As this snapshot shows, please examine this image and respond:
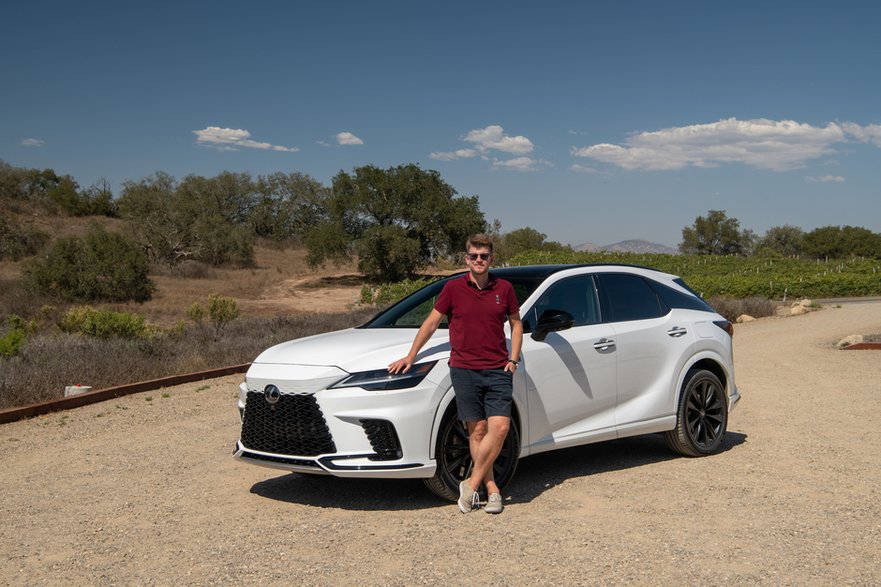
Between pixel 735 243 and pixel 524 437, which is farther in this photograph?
pixel 735 243

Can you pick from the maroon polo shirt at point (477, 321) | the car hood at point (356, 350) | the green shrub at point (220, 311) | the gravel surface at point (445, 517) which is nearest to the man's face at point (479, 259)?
the maroon polo shirt at point (477, 321)

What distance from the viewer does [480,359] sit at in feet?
19.3

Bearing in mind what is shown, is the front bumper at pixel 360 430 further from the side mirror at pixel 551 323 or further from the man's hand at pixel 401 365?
the side mirror at pixel 551 323

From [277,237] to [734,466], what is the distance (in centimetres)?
9041

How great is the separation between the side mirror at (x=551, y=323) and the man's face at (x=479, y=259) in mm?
797

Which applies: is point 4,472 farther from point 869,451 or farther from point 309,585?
point 869,451

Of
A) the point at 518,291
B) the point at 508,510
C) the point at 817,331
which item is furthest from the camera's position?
the point at 817,331

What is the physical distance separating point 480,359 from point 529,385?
74cm

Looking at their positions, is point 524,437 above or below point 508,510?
above

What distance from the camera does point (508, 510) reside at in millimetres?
6148

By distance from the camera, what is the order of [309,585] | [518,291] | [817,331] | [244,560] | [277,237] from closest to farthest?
1. [309,585]
2. [244,560]
3. [518,291]
4. [817,331]
5. [277,237]

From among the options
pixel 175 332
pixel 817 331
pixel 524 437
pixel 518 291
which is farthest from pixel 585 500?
pixel 817 331

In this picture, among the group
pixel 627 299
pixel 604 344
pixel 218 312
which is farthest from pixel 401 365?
pixel 218 312

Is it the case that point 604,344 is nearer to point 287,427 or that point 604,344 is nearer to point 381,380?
point 381,380
